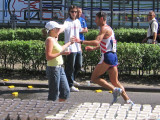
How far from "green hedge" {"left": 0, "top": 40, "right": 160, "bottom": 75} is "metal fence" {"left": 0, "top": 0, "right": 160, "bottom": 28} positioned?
13.3 meters

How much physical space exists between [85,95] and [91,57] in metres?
1.77

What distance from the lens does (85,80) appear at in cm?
1005

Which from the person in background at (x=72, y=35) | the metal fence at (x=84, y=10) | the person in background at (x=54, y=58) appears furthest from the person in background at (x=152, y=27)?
the metal fence at (x=84, y=10)

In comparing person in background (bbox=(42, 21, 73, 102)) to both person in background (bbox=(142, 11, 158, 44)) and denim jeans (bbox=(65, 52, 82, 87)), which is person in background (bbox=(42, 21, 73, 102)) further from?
person in background (bbox=(142, 11, 158, 44))

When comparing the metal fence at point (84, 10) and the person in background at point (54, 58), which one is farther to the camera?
the metal fence at point (84, 10)

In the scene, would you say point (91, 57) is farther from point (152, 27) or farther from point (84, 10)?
point (84, 10)

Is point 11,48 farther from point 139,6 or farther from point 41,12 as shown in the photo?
point 139,6

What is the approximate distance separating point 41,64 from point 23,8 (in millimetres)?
21685

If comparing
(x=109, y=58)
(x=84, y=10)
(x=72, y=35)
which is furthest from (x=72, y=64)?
(x=84, y=10)

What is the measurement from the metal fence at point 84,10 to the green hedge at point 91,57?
13.3 m

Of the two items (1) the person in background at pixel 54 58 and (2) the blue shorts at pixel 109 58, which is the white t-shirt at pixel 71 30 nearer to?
(2) the blue shorts at pixel 109 58

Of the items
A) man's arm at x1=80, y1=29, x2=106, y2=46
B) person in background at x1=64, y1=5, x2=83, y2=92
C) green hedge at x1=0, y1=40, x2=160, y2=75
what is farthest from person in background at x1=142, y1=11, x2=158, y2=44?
man's arm at x1=80, y1=29, x2=106, y2=46

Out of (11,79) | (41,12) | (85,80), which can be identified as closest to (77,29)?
(85,80)

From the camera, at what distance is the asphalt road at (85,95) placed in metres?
8.26
